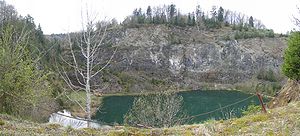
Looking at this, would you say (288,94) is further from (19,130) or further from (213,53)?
(213,53)

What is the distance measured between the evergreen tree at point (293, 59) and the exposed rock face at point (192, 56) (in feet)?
385

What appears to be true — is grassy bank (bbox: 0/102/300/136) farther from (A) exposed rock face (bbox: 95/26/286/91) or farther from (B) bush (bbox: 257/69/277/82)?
(A) exposed rock face (bbox: 95/26/286/91)

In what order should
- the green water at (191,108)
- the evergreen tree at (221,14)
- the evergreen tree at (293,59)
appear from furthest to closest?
the evergreen tree at (221,14), the green water at (191,108), the evergreen tree at (293,59)

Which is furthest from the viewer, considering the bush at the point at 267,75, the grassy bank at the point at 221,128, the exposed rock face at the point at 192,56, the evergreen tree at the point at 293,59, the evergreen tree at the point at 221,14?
the evergreen tree at the point at 221,14

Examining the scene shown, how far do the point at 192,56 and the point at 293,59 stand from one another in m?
126

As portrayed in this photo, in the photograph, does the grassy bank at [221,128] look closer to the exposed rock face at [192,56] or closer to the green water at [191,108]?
the green water at [191,108]

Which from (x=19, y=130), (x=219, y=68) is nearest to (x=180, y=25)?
(x=219, y=68)

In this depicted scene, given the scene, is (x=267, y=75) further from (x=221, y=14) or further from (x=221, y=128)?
(x=221, y=128)

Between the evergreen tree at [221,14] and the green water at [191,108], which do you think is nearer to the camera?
the green water at [191,108]

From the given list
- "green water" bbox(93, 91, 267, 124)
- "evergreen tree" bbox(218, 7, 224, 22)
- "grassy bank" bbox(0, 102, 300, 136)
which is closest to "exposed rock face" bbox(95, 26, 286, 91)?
"evergreen tree" bbox(218, 7, 224, 22)

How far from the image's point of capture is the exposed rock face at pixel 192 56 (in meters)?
137

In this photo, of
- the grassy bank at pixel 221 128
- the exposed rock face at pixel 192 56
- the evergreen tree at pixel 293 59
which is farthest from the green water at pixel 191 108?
the exposed rock face at pixel 192 56

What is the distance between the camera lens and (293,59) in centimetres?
1628

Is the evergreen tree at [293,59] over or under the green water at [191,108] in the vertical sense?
over
